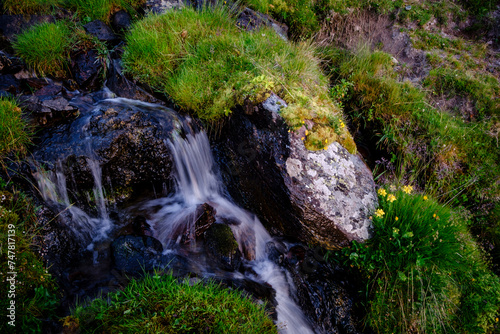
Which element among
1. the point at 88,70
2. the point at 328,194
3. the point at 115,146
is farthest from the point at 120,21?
the point at 328,194

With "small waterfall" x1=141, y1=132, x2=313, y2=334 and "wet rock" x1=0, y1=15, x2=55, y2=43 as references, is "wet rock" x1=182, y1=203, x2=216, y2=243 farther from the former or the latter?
"wet rock" x1=0, y1=15, x2=55, y2=43

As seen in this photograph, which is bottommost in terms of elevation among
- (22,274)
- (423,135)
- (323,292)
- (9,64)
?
(22,274)

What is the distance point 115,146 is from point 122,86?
1.52 meters

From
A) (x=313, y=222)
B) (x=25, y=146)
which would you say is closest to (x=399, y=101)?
(x=313, y=222)

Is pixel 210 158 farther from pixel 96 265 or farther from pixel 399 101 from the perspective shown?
pixel 399 101

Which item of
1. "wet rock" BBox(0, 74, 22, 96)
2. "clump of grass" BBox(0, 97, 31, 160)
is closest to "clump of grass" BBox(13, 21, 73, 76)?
"wet rock" BBox(0, 74, 22, 96)

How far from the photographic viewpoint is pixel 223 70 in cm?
466

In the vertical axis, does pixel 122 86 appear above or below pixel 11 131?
above

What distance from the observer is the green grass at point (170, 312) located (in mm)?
2598

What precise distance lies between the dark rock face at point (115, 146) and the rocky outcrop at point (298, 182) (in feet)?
4.28

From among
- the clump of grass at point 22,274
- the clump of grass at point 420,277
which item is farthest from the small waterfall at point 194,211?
the clump of grass at point 22,274

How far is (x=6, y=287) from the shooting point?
8.84 ft

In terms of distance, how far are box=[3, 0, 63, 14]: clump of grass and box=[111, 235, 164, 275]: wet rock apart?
17.8 feet

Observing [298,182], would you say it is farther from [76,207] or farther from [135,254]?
[76,207]
